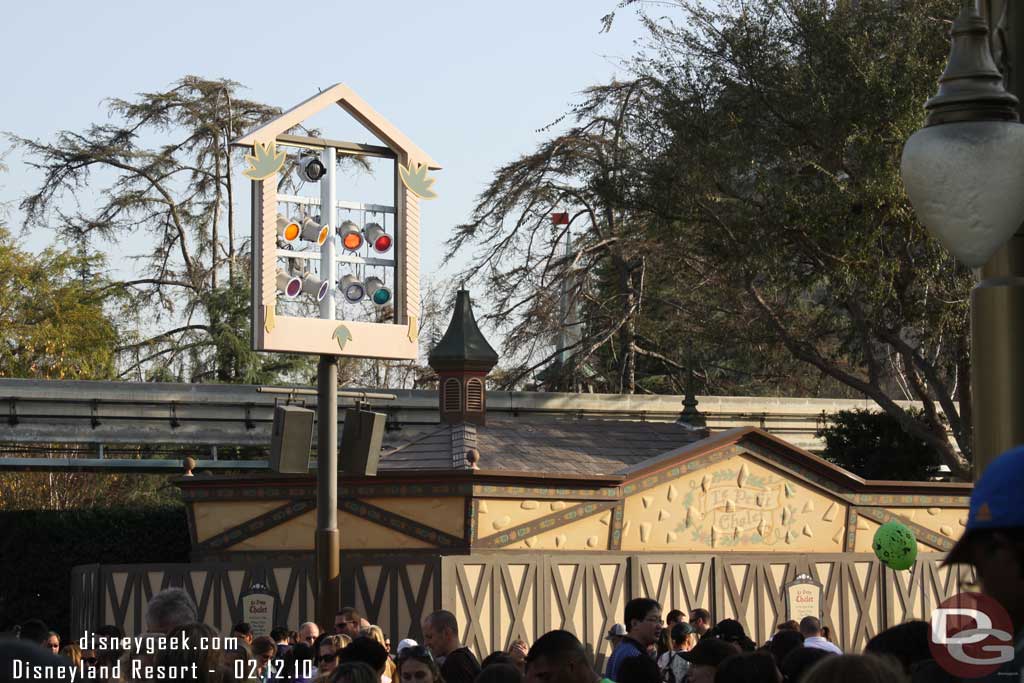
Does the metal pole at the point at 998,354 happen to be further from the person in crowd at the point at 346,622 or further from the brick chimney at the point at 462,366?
the brick chimney at the point at 462,366

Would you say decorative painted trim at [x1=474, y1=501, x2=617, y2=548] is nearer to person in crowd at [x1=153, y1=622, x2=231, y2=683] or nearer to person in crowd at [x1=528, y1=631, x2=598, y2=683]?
person in crowd at [x1=528, y1=631, x2=598, y2=683]

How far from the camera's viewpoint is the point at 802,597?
22.8 m

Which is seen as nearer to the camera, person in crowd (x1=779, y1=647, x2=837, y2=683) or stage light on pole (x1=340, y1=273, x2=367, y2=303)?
person in crowd (x1=779, y1=647, x2=837, y2=683)

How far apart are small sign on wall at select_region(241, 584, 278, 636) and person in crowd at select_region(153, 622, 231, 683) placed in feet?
49.9

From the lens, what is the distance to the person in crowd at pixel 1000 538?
2.59m

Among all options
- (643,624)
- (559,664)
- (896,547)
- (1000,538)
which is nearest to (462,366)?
(896,547)

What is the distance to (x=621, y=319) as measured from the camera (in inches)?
1390

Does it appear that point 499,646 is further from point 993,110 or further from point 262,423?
point 993,110

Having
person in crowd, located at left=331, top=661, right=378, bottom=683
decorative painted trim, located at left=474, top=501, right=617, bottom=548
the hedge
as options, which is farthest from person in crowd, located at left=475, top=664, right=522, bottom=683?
the hedge

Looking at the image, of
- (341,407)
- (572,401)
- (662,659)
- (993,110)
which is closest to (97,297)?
(341,407)

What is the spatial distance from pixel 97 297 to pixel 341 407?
490 inches

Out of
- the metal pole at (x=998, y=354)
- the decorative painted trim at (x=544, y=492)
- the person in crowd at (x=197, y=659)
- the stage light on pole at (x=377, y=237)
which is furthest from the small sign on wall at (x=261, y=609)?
the metal pole at (x=998, y=354)

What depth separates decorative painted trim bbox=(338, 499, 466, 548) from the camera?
20609mm

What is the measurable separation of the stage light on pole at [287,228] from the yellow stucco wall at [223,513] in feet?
18.2
